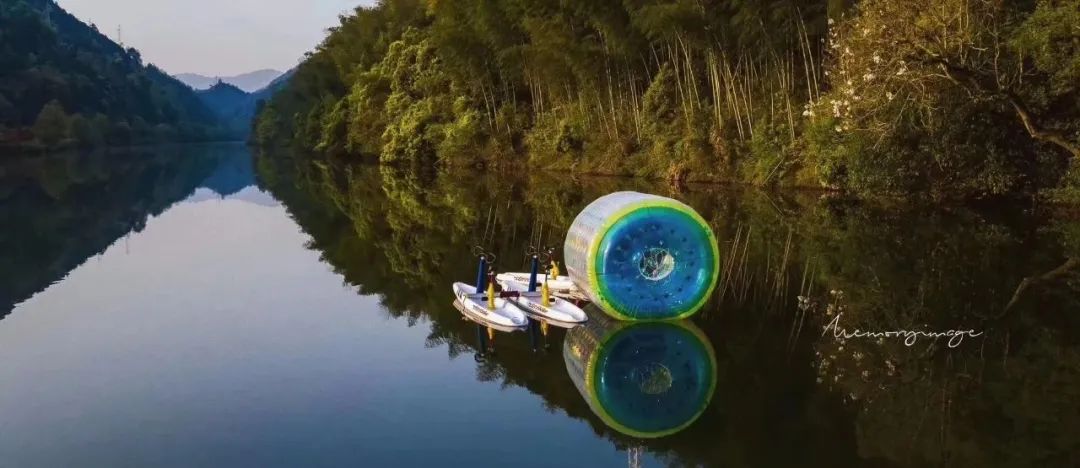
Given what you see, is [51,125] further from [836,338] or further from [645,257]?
[836,338]

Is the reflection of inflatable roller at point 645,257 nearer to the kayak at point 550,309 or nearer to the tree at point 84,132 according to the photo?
the kayak at point 550,309

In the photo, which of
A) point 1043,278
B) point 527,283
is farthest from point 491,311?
point 1043,278

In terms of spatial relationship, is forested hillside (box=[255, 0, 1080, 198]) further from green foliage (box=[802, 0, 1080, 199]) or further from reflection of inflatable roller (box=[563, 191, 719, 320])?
reflection of inflatable roller (box=[563, 191, 719, 320])

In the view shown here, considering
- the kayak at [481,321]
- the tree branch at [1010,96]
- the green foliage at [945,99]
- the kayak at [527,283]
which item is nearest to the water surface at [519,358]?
the kayak at [481,321]

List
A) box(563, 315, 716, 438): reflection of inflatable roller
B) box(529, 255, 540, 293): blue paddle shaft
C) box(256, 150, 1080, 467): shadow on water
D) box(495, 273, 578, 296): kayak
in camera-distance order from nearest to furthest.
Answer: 1. box(256, 150, 1080, 467): shadow on water
2. box(563, 315, 716, 438): reflection of inflatable roller
3. box(529, 255, 540, 293): blue paddle shaft
4. box(495, 273, 578, 296): kayak

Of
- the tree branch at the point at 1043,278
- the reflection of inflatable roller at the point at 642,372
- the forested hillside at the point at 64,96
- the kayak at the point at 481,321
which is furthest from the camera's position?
the forested hillside at the point at 64,96

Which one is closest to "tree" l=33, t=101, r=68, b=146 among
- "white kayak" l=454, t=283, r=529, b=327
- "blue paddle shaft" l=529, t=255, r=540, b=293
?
"white kayak" l=454, t=283, r=529, b=327
